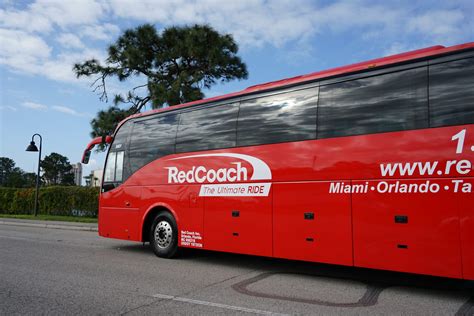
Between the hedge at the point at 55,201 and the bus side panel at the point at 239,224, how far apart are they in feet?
56.6

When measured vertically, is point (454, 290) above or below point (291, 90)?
below

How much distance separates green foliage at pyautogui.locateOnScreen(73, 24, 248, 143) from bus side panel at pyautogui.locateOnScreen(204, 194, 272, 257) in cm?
1300

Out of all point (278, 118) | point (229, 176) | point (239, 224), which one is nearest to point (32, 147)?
point (229, 176)

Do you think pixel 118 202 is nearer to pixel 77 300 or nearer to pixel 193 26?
pixel 77 300

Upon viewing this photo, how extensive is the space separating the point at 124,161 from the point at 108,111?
1237 centimetres

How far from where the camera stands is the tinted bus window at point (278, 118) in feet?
23.9

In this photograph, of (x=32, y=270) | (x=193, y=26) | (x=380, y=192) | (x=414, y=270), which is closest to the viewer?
(x=414, y=270)

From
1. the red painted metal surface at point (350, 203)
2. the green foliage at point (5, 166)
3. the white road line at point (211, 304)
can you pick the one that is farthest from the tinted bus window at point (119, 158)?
the green foliage at point (5, 166)

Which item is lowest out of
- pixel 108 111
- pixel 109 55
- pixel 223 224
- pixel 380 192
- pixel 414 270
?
pixel 414 270

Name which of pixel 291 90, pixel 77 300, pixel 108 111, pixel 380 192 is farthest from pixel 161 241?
pixel 108 111

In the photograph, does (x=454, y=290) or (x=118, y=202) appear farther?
(x=118, y=202)

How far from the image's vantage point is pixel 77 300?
549 cm

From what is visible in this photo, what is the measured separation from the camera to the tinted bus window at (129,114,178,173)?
9.59 metres

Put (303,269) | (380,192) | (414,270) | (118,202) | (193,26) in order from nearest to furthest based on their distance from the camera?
(414,270) < (380,192) < (303,269) < (118,202) < (193,26)
